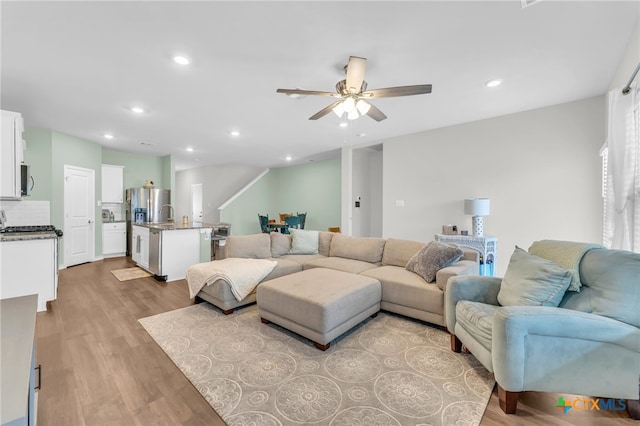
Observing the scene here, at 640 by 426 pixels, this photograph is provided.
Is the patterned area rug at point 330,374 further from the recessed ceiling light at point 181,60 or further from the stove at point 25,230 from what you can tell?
the recessed ceiling light at point 181,60

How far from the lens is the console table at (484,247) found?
12.8 feet

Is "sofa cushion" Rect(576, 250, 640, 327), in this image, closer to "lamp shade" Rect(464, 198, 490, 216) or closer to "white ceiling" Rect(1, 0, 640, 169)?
"white ceiling" Rect(1, 0, 640, 169)

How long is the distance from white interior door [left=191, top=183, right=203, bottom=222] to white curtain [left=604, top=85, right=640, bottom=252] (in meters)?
10.0

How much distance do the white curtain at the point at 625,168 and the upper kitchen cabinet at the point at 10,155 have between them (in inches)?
252

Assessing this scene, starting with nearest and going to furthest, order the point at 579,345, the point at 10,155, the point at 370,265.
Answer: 1. the point at 579,345
2. the point at 10,155
3. the point at 370,265

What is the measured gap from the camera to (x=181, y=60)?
2.48 metres

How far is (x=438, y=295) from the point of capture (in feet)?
8.44

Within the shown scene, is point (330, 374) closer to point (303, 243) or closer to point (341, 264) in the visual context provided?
point (341, 264)

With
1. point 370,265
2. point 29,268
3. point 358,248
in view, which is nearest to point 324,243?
point 358,248

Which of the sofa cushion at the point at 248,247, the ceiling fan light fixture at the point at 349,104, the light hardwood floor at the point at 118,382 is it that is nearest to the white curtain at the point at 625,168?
the light hardwood floor at the point at 118,382

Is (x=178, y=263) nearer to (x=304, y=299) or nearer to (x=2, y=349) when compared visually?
(x=304, y=299)

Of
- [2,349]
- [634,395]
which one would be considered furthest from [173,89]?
[634,395]

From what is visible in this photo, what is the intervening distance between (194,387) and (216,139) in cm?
474

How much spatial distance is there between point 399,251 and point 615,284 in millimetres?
2030
